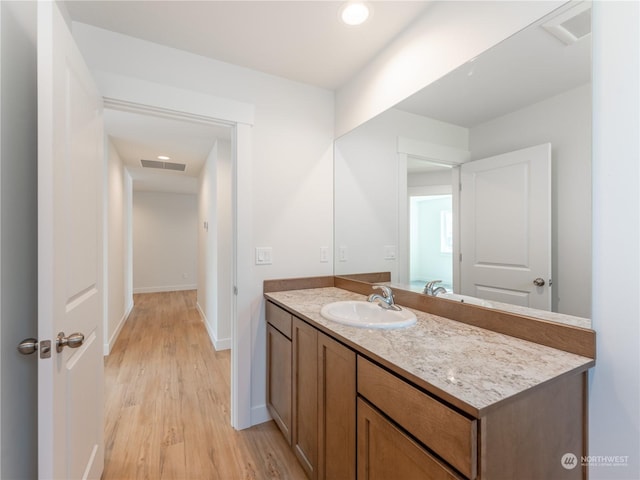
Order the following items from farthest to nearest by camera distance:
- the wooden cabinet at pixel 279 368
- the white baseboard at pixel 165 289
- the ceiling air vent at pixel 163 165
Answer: the white baseboard at pixel 165 289, the ceiling air vent at pixel 163 165, the wooden cabinet at pixel 279 368

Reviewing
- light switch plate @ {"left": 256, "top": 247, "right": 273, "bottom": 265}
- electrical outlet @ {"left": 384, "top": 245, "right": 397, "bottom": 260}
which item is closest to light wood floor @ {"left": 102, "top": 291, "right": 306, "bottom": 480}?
light switch plate @ {"left": 256, "top": 247, "right": 273, "bottom": 265}

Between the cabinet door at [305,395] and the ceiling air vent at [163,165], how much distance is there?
145 inches

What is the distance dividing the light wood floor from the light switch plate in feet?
3.54

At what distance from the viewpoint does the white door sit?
1.12m

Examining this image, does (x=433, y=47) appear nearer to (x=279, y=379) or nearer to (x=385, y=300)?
(x=385, y=300)

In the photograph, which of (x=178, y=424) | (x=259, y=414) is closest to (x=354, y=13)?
(x=259, y=414)

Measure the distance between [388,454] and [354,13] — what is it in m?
1.87

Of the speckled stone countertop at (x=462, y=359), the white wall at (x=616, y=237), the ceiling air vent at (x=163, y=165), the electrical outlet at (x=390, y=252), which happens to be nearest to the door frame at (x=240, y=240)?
the speckled stone countertop at (x=462, y=359)

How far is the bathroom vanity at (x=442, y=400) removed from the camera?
0.71 m

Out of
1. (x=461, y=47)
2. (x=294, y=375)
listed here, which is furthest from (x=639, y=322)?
(x=294, y=375)

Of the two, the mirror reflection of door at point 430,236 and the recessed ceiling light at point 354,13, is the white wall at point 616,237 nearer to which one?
the mirror reflection of door at point 430,236

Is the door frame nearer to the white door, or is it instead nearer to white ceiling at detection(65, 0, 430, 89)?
white ceiling at detection(65, 0, 430, 89)

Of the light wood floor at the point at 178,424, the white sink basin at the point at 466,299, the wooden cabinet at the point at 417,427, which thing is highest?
the white sink basin at the point at 466,299

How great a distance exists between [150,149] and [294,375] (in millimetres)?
3340
